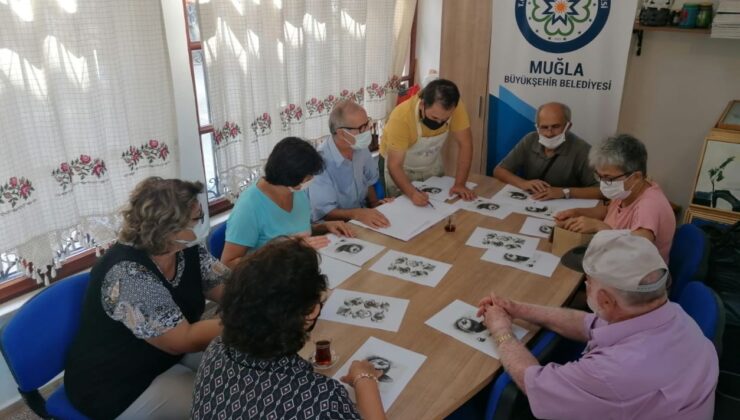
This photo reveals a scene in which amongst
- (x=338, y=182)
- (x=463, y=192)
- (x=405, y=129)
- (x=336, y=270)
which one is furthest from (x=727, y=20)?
(x=336, y=270)

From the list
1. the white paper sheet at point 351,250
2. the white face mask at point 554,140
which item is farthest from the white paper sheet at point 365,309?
the white face mask at point 554,140

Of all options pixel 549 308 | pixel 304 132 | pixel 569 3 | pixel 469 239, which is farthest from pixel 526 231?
pixel 569 3

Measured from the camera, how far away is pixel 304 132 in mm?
3721

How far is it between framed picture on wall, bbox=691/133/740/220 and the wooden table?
54.7 inches

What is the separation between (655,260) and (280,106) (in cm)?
260

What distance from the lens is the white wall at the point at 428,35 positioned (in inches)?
182

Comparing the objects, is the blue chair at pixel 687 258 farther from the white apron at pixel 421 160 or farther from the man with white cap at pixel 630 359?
the white apron at pixel 421 160

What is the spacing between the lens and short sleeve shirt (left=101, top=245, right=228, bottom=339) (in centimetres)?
174

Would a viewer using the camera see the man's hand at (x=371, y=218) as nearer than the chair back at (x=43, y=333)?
No

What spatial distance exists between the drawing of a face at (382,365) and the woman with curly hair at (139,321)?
20.3 inches

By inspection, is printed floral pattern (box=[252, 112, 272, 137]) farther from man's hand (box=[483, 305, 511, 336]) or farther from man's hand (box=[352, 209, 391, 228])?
man's hand (box=[483, 305, 511, 336])

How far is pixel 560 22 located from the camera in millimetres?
3824

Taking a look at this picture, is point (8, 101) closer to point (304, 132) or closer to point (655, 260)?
point (304, 132)

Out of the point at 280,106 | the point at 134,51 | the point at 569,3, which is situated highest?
the point at 569,3
